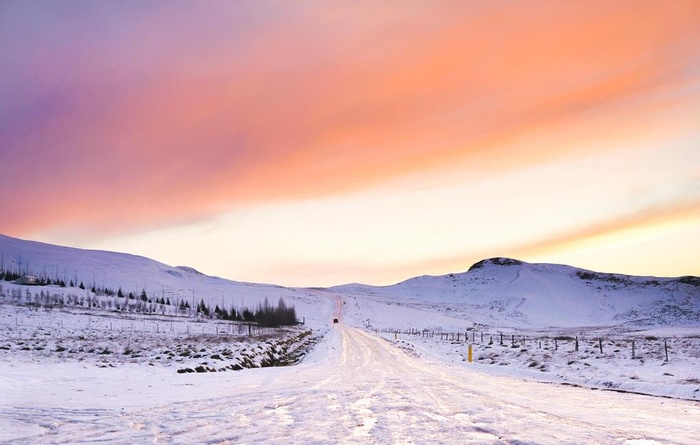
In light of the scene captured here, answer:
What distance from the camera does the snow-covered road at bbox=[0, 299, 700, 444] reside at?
838 cm

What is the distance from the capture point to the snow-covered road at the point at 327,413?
8.38 m

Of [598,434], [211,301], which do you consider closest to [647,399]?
[598,434]

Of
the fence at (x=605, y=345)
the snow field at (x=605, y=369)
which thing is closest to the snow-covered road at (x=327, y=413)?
the snow field at (x=605, y=369)

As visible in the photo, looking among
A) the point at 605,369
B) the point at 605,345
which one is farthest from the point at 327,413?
the point at 605,345

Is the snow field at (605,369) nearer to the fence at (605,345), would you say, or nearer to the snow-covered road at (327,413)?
the fence at (605,345)

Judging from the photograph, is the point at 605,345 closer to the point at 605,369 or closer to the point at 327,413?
the point at 605,369

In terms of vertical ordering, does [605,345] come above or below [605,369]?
below

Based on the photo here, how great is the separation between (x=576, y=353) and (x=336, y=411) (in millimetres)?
27136

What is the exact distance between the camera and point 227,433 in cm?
866

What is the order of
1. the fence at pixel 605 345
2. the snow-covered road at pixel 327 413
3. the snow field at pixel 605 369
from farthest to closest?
the fence at pixel 605 345, the snow field at pixel 605 369, the snow-covered road at pixel 327 413

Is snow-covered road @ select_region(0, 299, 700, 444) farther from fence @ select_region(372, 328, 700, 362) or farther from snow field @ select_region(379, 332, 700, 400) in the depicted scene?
fence @ select_region(372, 328, 700, 362)

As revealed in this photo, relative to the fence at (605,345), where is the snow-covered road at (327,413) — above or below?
above

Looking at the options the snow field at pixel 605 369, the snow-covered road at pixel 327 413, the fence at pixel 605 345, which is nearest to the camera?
the snow-covered road at pixel 327 413

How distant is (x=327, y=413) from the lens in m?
10.7
